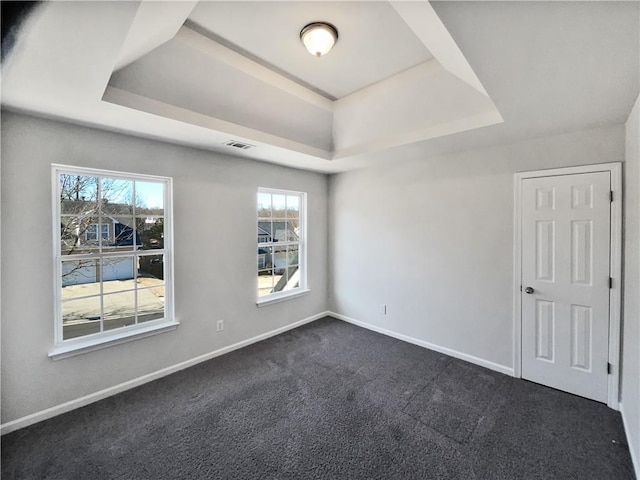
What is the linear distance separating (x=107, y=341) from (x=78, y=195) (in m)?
1.34

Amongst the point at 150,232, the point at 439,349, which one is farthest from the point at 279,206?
the point at 439,349

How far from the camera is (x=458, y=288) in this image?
3.13 m

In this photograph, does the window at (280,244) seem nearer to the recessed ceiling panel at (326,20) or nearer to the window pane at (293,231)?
the window pane at (293,231)

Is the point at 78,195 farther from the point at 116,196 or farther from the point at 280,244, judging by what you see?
the point at 280,244

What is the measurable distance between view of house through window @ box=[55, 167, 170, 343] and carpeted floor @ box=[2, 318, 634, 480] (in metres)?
0.76

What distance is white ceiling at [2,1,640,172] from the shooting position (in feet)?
3.87

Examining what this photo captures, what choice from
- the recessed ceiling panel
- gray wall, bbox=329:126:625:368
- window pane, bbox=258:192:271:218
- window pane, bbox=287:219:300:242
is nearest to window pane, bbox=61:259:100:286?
window pane, bbox=258:192:271:218

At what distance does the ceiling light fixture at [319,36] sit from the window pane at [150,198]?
2.02 meters

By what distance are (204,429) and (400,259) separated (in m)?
2.83

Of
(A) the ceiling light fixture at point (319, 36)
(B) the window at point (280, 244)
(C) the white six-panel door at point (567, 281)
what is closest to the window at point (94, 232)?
(B) the window at point (280, 244)

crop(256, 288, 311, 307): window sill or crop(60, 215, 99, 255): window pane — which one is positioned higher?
crop(60, 215, 99, 255): window pane

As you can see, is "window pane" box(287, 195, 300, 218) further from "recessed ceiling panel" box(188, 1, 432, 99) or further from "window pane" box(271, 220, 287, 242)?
"recessed ceiling panel" box(188, 1, 432, 99)

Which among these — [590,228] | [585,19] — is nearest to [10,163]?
[585,19]

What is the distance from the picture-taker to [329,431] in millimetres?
2010
